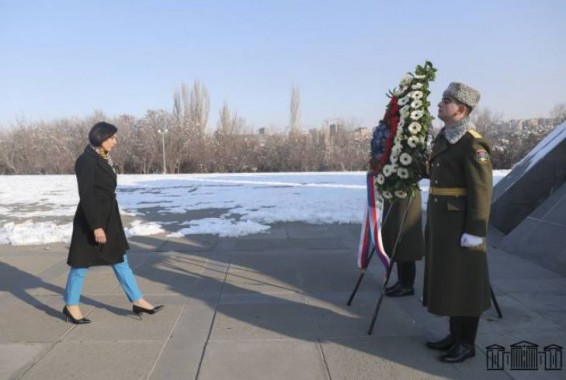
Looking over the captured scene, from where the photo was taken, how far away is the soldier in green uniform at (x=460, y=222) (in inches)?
146

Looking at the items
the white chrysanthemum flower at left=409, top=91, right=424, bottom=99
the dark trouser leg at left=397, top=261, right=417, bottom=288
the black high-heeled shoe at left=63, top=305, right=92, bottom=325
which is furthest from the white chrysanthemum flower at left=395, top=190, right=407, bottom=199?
the black high-heeled shoe at left=63, top=305, right=92, bottom=325

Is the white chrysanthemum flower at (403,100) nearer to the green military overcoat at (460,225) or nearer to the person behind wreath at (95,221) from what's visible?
the green military overcoat at (460,225)

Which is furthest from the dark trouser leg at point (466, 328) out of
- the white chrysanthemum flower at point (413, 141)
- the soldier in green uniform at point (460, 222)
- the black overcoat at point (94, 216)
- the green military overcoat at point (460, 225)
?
the black overcoat at point (94, 216)

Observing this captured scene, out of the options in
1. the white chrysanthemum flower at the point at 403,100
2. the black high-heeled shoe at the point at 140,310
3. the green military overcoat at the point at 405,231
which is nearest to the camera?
the white chrysanthemum flower at the point at 403,100

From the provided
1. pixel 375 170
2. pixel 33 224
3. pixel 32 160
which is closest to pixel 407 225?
pixel 375 170

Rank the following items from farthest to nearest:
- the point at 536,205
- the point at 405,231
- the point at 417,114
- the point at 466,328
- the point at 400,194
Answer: the point at 536,205 < the point at 405,231 < the point at 400,194 < the point at 417,114 < the point at 466,328

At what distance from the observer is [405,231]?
557 centimetres

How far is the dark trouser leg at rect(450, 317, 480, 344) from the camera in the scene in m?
3.95

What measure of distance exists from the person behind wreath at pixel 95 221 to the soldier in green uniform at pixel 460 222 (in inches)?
119

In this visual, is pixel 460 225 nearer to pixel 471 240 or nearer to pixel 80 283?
pixel 471 240

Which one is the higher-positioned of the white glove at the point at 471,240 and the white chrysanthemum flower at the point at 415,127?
the white chrysanthemum flower at the point at 415,127

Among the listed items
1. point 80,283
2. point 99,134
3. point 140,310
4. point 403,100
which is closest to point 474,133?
point 403,100

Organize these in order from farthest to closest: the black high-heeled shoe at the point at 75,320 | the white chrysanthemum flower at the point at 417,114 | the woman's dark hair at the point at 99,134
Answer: the black high-heeled shoe at the point at 75,320 → the woman's dark hair at the point at 99,134 → the white chrysanthemum flower at the point at 417,114

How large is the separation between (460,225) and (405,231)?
5.72ft
